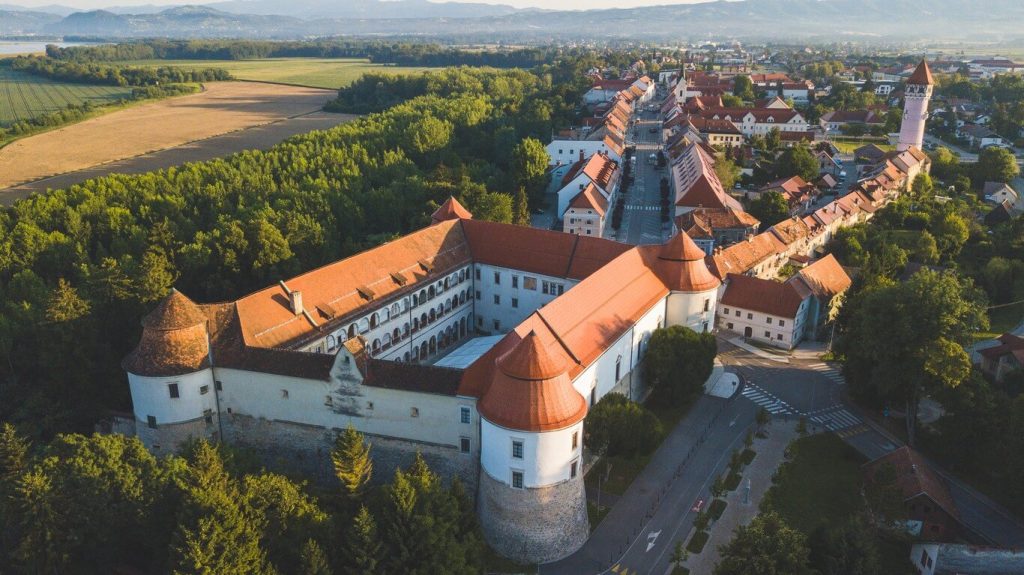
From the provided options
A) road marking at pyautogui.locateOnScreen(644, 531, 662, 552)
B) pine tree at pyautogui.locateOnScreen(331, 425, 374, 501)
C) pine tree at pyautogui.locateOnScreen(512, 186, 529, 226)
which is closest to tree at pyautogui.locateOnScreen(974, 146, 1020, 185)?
pine tree at pyautogui.locateOnScreen(512, 186, 529, 226)

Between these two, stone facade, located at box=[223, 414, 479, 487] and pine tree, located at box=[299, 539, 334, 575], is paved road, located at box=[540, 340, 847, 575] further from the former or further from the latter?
pine tree, located at box=[299, 539, 334, 575]

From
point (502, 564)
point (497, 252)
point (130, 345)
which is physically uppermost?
point (497, 252)

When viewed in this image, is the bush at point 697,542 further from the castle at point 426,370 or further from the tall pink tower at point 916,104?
the tall pink tower at point 916,104

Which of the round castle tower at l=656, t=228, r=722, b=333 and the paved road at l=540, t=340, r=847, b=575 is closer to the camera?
the paved road at l=540, t=340, r=847, b=575

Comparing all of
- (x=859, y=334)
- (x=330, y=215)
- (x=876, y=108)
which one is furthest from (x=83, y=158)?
(x=876, y=108)

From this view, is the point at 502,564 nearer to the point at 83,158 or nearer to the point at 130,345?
the point at 130,345

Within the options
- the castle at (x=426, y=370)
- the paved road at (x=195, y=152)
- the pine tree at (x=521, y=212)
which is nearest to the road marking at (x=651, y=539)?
the castle at (x=426, y=370)
